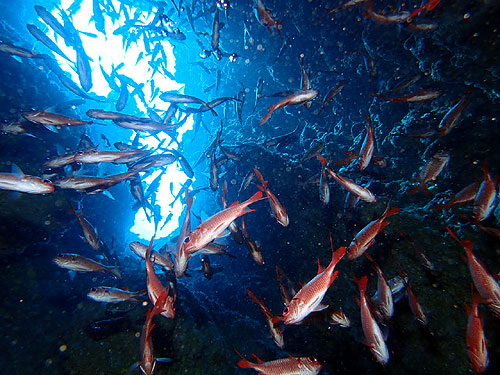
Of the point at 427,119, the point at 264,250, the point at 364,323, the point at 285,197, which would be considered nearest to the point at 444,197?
the point at 427,119

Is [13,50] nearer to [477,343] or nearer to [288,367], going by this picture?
[288,367]

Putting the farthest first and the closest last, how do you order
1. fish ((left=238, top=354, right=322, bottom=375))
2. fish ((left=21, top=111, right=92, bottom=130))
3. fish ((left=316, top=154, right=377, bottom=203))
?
fish ((left=21, top=111, right=92, bottom=130)) < fish ((left=316, top=154, right=377, bottom=203)) < fish ((left=238, top=354, right=322, bottom=375))

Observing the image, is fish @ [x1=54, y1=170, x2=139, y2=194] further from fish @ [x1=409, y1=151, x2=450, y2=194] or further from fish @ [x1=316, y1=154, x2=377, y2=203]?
fish @ [x1=409, y1=151, x2=450, y2=194]

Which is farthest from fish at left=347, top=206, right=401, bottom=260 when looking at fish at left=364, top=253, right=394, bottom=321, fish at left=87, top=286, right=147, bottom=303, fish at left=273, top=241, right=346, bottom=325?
fish at left=87, top=286, right=147, bottom=303

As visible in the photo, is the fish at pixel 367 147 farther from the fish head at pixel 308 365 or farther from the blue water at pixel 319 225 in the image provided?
the fish head at pixel 308 365

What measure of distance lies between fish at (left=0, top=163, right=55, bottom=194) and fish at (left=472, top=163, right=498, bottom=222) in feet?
21.9

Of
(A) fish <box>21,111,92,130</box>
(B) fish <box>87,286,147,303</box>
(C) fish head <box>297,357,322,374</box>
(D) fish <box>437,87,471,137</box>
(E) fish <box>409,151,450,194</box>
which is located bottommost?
(B) fish <box>87,286,147,303</box>

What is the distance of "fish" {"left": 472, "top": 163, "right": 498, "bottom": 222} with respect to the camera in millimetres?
2959

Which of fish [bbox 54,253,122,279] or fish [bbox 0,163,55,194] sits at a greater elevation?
fish [bbox 0,163,55,194]

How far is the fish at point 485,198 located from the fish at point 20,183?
6682mm

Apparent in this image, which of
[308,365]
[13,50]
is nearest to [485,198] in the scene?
[308,365]

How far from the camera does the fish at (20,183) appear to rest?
3277 mm

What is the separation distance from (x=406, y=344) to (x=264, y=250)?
542 cm

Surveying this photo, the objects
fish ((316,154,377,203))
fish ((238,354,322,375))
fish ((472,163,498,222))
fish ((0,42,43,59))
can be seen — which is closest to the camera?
fish ((238,354,322,375))
